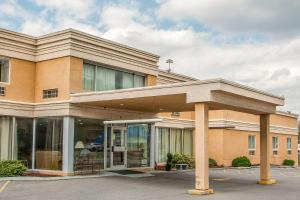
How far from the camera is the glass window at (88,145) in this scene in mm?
22484

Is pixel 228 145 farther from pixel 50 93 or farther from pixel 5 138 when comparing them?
pixel 5 138

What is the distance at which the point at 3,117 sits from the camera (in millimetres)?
22125

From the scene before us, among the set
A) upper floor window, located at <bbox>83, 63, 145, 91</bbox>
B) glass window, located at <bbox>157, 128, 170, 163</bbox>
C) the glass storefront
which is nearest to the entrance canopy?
upper floor window, located at <bbox>83, 63, 145, 91</bbox>

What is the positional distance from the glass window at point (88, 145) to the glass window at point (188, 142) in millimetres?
10460

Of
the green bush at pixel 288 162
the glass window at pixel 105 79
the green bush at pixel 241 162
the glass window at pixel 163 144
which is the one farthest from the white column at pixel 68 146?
the green bush at pixel 288 162

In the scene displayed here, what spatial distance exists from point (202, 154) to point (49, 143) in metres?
8.65

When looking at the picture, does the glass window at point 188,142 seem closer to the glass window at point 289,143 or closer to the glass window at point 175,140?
the glass window at point 175,140

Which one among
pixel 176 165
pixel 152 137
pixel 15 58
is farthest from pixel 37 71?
pixel 176 165

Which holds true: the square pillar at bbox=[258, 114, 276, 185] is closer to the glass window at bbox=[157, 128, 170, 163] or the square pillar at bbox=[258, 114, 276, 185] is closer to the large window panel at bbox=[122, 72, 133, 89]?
the large window panel at bbox=[122, 72, 133, 89]

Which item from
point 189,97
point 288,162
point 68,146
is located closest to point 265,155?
point 189,97

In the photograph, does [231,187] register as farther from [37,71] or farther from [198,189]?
[37,71]

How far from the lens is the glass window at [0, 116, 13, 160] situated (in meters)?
22.0

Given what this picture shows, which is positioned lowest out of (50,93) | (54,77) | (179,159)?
(179,159)

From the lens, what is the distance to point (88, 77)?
23438 millimetres
